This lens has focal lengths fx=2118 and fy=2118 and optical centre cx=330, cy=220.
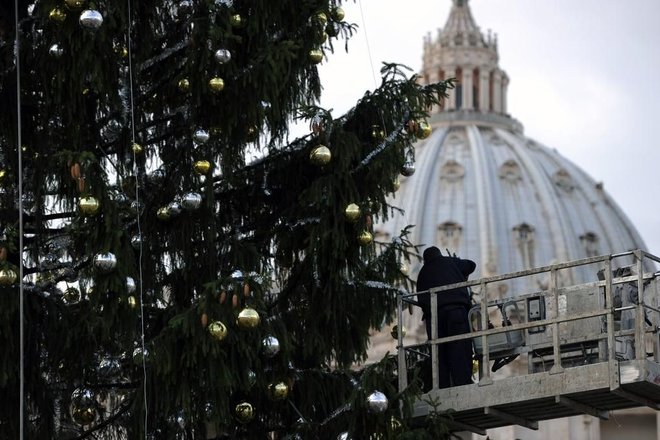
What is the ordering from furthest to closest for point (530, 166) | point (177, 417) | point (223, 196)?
point (530, 166) < point (223, 196) < point (177, 417)

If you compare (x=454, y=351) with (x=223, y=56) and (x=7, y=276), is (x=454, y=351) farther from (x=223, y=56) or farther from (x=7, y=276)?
(x=7, y=276)

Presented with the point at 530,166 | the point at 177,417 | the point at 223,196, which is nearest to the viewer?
the point at 177,417

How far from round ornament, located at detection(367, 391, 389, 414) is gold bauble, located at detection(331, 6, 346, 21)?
3.11m

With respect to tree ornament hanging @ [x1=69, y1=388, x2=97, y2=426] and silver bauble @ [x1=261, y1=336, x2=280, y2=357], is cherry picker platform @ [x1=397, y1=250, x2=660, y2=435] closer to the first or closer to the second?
silver bauble @ [x1=261, y1=336, x2=280, y2=357]

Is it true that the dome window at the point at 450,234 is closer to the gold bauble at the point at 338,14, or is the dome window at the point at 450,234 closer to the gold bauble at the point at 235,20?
the gold bauble at the point at 338,14

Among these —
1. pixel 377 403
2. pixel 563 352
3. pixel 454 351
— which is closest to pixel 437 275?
pixel 454 351

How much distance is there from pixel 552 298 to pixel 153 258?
9.65ft

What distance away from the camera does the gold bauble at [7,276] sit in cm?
1416

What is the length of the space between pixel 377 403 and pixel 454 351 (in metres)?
1.47

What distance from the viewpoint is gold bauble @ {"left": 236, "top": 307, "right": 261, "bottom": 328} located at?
14.2 m

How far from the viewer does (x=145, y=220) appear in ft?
50.5

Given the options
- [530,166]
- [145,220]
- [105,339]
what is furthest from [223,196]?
[530,166]

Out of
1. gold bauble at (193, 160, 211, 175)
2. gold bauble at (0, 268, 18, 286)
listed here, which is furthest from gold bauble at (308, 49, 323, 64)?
gold bauble at (0, 268, 18, 286)

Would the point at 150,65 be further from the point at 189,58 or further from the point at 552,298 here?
the point at 552,298
